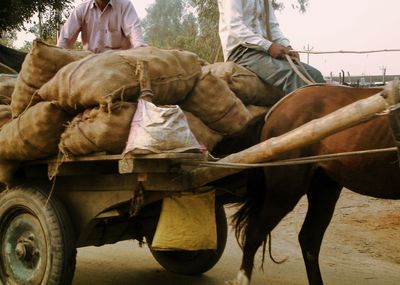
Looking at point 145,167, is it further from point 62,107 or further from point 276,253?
point 276,253

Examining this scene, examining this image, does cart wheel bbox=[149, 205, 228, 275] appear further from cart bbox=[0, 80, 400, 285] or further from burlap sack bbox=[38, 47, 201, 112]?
burlap sack bbox=[38, 47, 201, 112]

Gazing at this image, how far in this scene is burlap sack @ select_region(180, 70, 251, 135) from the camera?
12.7ft

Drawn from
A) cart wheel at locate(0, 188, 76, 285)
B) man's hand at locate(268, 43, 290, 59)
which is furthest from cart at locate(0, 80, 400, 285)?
man's hand at locate(268, 43, 290, 59)

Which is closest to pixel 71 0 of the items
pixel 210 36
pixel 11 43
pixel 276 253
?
pixel 210 36

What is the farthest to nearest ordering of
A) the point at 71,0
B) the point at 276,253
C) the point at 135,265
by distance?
the point at 71,0
the point at 276,253
the point at 135,265

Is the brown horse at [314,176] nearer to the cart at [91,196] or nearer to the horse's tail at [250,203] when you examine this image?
the horse's tail at [250,203]

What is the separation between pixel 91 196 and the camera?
3.86 m

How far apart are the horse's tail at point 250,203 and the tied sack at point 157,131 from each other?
0.78 meters

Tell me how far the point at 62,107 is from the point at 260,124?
137cm

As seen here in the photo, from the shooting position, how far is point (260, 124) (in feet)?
13.3

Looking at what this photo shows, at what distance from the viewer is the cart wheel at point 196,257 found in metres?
4.88

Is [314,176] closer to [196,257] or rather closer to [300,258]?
[196,257]

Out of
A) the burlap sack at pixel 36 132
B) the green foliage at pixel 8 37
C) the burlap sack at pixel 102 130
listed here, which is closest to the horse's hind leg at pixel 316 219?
the burlap sack at pixel 102 130

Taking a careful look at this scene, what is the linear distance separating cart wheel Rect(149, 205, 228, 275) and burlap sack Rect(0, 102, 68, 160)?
5.22 ft
